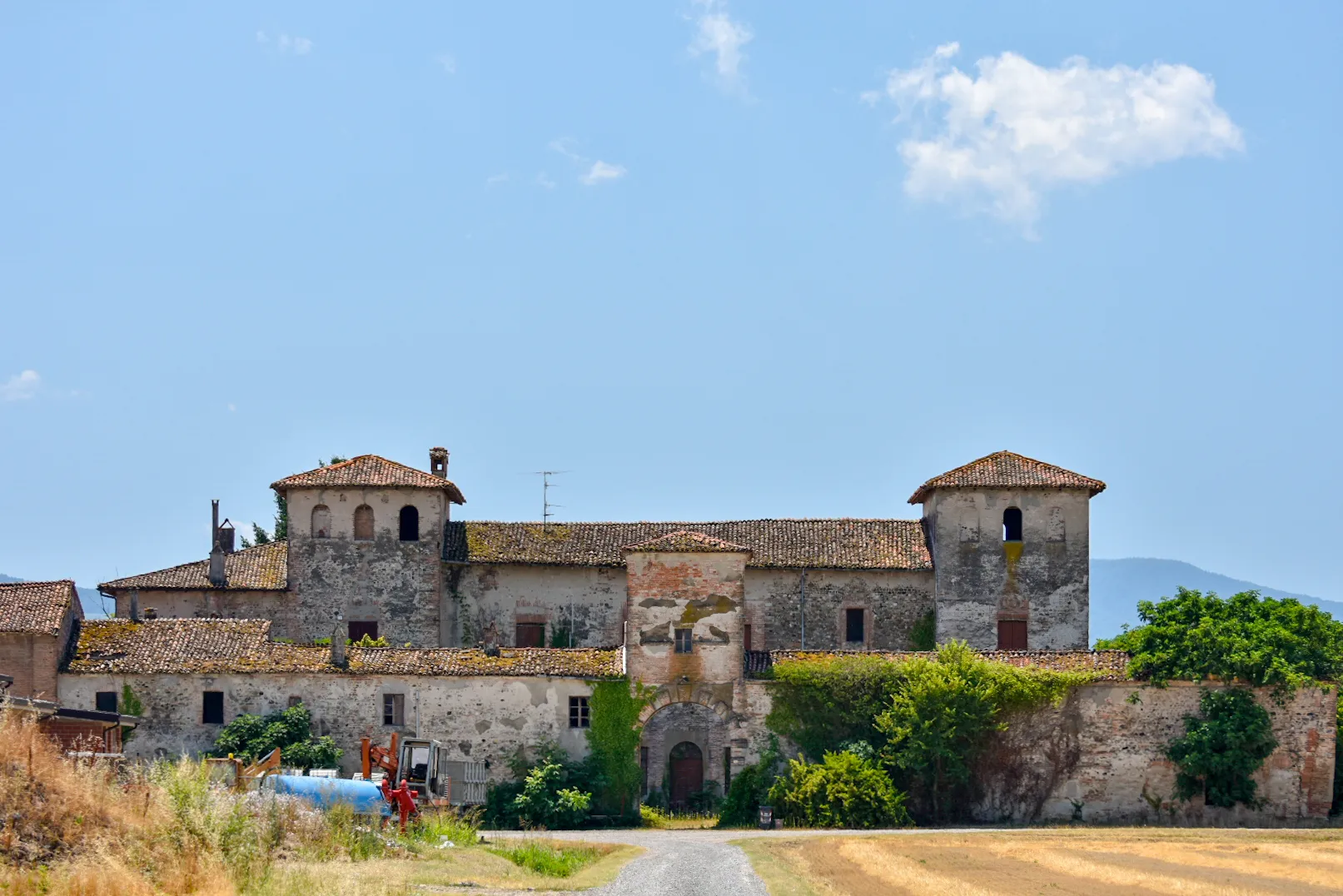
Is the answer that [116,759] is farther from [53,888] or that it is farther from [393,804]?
[53,888]

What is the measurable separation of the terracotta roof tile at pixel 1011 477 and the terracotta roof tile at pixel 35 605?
26454mm

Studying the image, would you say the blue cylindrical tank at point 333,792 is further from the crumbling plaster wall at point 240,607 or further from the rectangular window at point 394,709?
the crumbling plaster wall at point 240,607

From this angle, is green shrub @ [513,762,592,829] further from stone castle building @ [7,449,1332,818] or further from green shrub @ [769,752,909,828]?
stone castle building @ [7,449,1332,818]

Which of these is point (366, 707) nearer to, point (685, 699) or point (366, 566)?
point (685, 699)

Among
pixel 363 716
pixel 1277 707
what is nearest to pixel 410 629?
pixel 363 716

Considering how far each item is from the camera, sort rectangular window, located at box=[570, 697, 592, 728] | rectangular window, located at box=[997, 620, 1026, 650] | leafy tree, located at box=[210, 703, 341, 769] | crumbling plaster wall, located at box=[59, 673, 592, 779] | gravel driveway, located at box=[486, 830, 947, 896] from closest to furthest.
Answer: gravel driveway, located at box=[486, 830, 947, 896] → leafy tree, located at box=[210, 703, 341, 769] → crumbling plaster wall, located at box=[59, 673, 592, 779] → rectangular window, located at box=[570, 697, 592, 728] → rectangular window, located at box=[997, 620, 1026, 650]

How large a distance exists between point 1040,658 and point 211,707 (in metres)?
22.3

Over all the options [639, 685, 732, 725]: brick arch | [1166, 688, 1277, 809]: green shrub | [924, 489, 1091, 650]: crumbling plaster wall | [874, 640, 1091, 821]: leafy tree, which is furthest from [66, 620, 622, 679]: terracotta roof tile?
[1166, 688, 1277, 809]: green shrub

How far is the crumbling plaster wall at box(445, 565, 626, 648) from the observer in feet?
174

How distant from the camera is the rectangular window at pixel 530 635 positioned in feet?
174

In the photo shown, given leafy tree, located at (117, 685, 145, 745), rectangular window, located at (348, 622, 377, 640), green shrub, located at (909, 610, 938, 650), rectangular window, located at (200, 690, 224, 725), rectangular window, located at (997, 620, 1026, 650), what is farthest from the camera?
green shrub, located at (909, 610, 938, 650)

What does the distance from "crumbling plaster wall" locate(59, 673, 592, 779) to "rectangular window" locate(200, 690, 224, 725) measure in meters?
0.12

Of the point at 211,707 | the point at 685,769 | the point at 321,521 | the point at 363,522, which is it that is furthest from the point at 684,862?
the point at 321,521

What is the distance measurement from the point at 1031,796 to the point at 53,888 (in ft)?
91.3
